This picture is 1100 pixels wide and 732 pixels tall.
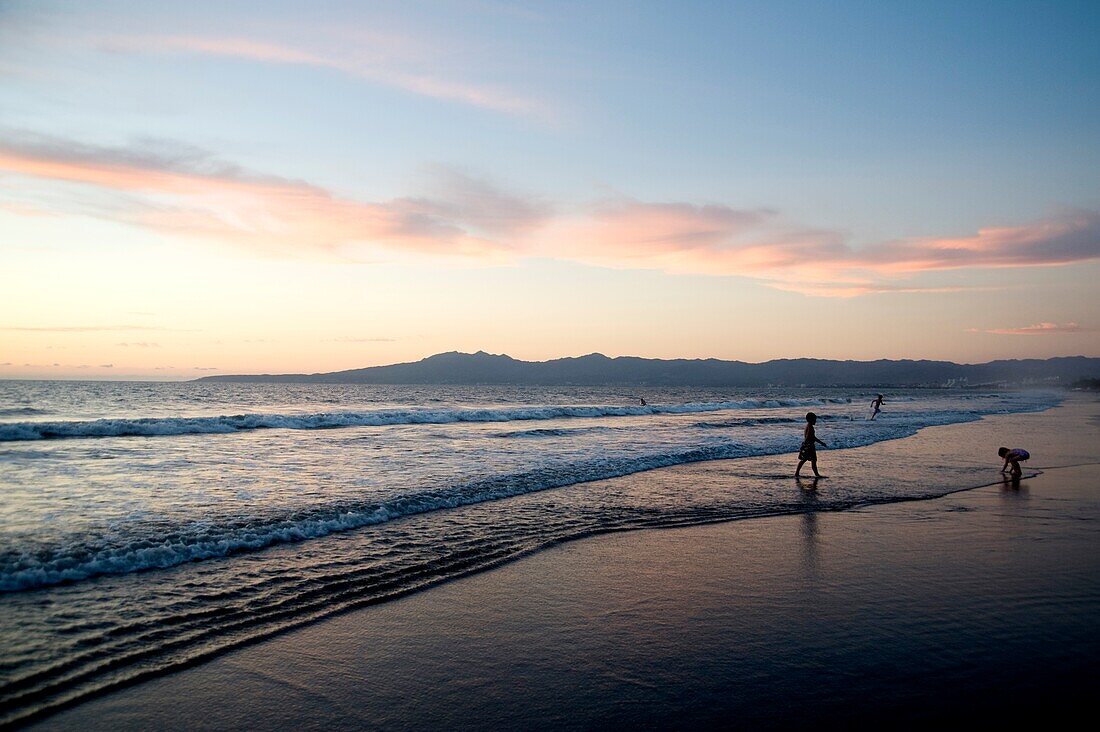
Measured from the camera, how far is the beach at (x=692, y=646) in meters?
4.75

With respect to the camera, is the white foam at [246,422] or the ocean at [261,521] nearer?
the ocean at [261,521]

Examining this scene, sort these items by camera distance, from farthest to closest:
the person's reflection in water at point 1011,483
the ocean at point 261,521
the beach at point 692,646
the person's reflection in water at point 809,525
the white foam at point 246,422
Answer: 1. the white foam at point 246,422
2. the person's reflection in water at point 1011,483
3. the person's reflection in water at point 809,525
4. the ocean at point 261,521
5. the beach at point 692,646

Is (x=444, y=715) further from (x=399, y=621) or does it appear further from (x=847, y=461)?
(x=847, y=461)

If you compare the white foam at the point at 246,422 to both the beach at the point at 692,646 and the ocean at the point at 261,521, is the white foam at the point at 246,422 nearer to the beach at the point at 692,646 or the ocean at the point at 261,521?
the ocean at the point at 261,521

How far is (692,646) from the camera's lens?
5918 mm

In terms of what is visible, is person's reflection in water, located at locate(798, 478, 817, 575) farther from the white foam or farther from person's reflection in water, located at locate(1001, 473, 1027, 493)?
the white foam

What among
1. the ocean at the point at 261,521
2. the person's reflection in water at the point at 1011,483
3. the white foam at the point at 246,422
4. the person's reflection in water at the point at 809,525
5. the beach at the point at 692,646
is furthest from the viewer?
the white foam at the point at 246,422

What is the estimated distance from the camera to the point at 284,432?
1283 inches

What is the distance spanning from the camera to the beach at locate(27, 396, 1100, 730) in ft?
15.6

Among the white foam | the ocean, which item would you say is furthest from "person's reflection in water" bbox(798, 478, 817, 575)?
the white foam

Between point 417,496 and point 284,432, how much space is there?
21906 millimetres

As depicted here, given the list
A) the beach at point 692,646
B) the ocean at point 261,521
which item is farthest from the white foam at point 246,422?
the beach at point 692,646

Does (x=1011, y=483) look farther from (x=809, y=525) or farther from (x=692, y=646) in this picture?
(x=692, y=646)

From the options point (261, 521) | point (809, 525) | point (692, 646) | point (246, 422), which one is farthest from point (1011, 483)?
point (246, 422)
